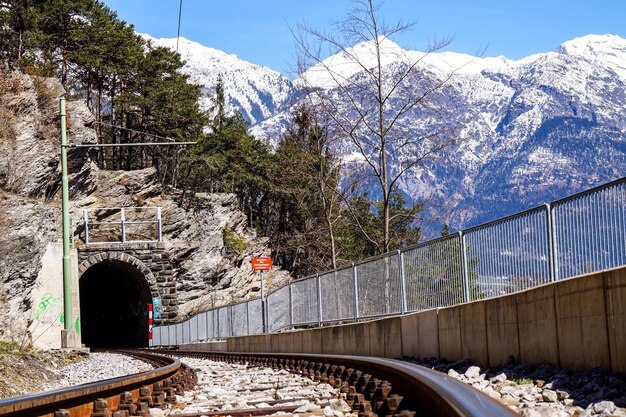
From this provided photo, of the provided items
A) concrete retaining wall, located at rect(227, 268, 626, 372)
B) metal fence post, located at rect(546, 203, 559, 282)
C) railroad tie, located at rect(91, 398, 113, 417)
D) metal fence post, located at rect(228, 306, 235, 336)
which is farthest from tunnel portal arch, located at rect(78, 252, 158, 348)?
railroad tie, located at rect(91, 398, 113, 417)

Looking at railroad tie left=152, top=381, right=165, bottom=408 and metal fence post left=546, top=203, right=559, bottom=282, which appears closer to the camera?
railroad tie left=152, top=381, right=165, bottom=408

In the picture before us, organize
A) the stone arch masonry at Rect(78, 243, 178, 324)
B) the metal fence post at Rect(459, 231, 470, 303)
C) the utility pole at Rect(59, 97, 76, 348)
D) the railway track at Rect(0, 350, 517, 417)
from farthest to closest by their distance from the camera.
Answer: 1. the stone arch masonry at Rect(78, 243, 178, 324)
2. the utility pole at Rect(59, 97, 76, 348)
3. the metal fence post at Rect(459, 231, 470, 303)
4. the railway track at Rect(0, 350, 517, 417)

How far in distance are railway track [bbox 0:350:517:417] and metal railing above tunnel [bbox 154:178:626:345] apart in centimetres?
204

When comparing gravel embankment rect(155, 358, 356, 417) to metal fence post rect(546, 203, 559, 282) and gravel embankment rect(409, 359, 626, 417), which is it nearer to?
gravel embankment rect(409, 359, 626, 417)

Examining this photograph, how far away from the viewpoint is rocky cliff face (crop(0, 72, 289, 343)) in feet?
115

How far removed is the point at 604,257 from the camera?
354 inches

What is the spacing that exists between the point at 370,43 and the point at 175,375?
1688 cm

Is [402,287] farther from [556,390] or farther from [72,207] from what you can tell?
[72,207]

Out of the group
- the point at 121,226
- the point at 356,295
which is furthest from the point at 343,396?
the point at 121,226

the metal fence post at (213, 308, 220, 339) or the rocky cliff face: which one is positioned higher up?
Answer: the rocky cliff face

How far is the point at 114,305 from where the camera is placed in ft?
213

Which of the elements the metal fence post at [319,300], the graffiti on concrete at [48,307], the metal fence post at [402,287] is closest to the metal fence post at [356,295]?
the metal fence post at [402,287]

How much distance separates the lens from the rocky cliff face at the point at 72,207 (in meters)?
35.1

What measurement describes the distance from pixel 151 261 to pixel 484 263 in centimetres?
4142
